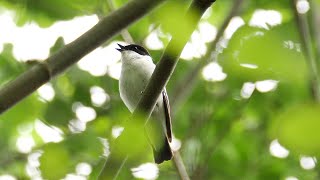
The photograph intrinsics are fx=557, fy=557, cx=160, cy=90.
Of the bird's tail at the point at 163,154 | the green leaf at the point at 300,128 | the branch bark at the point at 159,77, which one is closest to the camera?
the green leaf at the point at 300,128

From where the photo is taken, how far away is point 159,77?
1.77 m

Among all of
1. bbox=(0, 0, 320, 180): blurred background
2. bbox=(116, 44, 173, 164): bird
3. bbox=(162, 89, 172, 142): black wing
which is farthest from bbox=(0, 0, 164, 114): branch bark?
bbox=(162, 89, 172, 142): black wing

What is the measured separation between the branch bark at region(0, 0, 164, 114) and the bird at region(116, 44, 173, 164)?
2146 mm

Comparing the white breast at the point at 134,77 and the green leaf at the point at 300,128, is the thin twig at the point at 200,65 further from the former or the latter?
the green leaf at the point at 300,128

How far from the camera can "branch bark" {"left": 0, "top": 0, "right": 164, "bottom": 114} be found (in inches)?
59.9

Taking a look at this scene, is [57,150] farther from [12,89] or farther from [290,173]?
[290,173]

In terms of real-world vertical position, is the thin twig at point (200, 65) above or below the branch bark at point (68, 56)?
below

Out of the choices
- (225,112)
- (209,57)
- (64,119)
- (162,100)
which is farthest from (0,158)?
(209,57)

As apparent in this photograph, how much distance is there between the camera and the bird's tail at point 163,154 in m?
3.67

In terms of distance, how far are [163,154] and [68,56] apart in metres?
2.26

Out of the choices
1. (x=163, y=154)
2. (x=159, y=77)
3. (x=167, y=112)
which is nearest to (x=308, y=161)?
(x=159, y=77)

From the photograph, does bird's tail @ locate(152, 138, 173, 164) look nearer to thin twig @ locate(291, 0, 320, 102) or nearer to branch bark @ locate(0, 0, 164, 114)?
thin twig @ locate(291, 0, 320, 102)

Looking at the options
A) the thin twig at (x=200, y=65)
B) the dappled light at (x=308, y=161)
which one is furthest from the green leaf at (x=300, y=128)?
the thin twig at (x=200, y=65)

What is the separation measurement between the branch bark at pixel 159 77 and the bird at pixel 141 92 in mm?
1792
